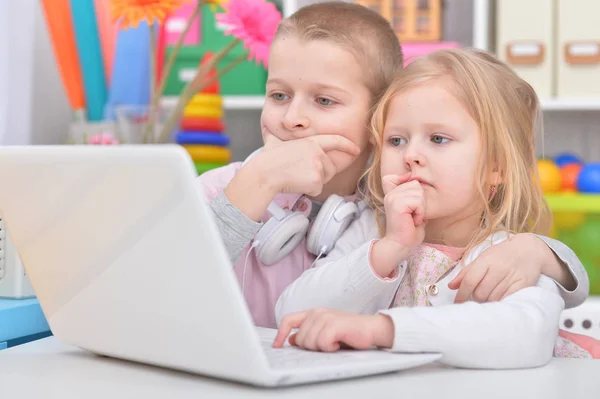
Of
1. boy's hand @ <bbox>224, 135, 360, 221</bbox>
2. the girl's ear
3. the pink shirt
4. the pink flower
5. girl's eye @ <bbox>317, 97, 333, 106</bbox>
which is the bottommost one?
the pink shirt

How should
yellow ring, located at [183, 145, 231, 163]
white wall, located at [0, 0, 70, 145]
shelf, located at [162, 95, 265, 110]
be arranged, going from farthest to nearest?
shelf, located at [162, 95, 265, 110] < yellow ring, located at [183, 145, 231, 163] < white wall, located at [0, 0, 70, 145]

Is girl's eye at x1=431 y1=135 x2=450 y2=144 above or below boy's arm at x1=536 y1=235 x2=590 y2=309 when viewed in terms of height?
above

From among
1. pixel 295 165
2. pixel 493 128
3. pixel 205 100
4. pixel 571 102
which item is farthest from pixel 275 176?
pixel 571 102

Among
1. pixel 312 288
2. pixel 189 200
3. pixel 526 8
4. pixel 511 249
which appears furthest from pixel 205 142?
pixel 189 200

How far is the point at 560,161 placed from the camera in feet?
7.64

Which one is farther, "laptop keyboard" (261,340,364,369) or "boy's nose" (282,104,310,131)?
"boy's nose" (282,104,310,131)

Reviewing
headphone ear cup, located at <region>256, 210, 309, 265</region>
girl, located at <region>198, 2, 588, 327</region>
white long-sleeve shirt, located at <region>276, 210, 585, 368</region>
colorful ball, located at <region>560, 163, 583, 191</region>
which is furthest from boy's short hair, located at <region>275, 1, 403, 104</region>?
colorful ball, located at <region>560, 163, 583, 191</region>

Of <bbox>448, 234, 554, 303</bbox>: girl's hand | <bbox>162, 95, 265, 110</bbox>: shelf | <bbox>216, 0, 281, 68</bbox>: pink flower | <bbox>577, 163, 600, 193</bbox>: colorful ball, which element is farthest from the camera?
<bbox>162, 95, 265, 110</bbox>: shelf

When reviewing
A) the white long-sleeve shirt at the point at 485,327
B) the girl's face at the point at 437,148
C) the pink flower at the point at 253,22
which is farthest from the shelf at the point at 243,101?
the white long-sleeve shirt at the point at 485,327

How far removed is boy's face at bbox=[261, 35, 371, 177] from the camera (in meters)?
1.12

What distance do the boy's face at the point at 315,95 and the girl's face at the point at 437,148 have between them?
0.33 feet

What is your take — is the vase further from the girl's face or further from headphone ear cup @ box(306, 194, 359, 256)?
the girl's face

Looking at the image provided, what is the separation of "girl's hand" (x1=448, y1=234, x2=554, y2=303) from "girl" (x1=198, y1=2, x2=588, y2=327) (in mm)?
23

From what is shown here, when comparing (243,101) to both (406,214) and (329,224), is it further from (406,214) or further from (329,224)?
(406,214)
